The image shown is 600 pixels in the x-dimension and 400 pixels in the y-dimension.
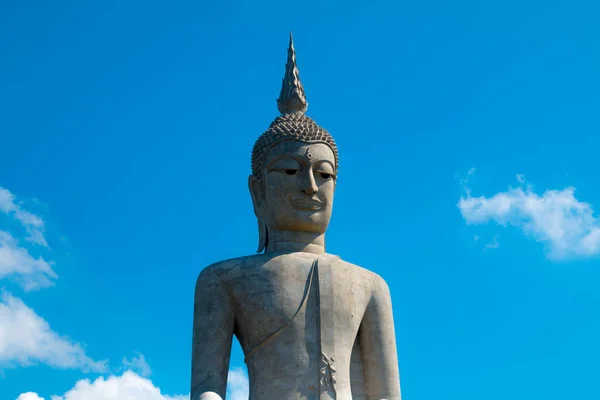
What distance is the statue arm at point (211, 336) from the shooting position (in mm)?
12211

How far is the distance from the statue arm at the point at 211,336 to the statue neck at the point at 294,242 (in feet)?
3.16

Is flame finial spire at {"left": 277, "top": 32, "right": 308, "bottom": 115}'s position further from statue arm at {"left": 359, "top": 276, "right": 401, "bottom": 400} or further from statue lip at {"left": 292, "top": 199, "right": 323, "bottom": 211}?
statue arm at {"left": 359, "top": 276, "right": 401, "bottom": 400}

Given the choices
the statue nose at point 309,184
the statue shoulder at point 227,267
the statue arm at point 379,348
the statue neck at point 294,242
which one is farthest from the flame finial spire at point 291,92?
the statue arm at point 379,348

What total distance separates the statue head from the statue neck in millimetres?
66

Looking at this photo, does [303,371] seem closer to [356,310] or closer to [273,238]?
[356,310]

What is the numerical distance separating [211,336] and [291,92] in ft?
13.1

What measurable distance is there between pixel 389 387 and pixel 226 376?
7.06 ft

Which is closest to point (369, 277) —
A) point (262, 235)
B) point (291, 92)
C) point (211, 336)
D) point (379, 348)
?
point (379, 348)

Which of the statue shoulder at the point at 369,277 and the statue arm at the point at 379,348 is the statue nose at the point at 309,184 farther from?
the statue arm at the point at 379,348

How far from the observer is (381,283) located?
13.3 m

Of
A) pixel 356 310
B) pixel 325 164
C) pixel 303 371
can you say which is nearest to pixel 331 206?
pixel 325 164

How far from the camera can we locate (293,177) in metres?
13.2

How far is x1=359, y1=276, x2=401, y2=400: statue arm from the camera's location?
497 inches

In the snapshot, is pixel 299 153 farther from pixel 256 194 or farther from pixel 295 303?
pixel 295 303
